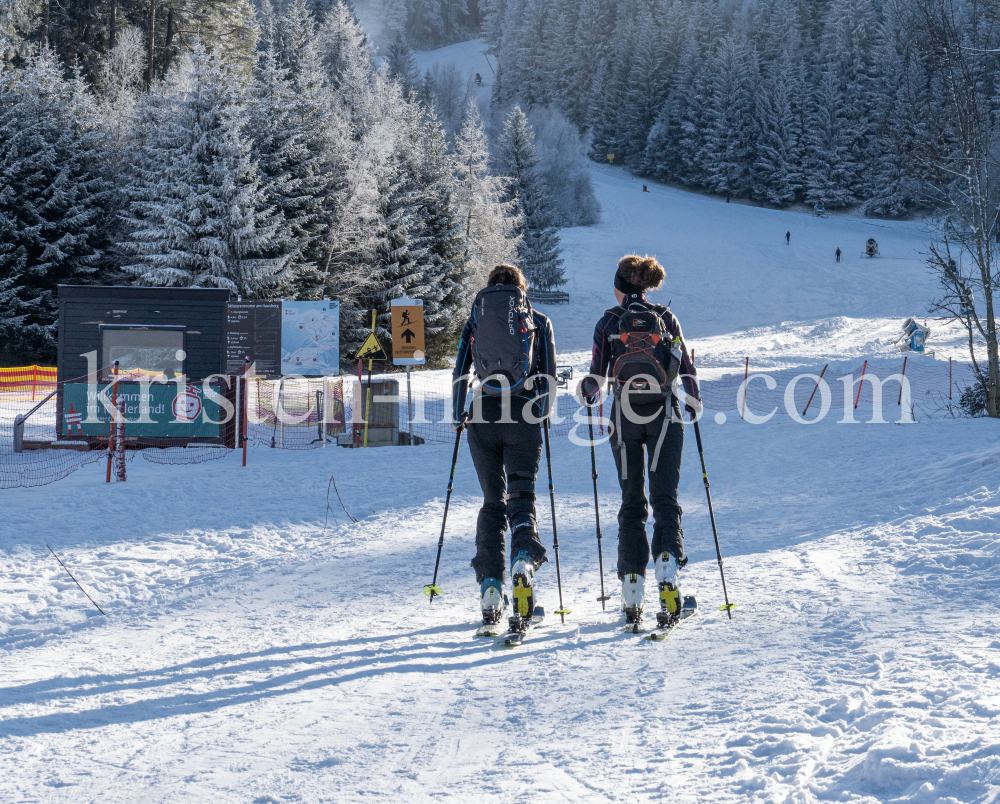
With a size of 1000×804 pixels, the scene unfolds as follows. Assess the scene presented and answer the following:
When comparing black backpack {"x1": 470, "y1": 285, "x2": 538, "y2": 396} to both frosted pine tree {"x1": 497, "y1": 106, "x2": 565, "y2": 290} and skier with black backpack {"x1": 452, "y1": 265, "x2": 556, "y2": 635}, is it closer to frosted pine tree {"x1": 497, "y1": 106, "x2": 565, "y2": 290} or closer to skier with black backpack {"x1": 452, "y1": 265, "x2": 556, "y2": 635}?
skier with black backpack {"x1": 452, "y1": 265, "x2": 556, "y2": 635}

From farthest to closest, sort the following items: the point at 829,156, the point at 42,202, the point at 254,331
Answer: the point at 829,156 → the point at 42,202 → the point at 254,331

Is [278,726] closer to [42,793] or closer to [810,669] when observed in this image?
[42,793]

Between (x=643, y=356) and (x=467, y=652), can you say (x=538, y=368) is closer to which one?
(x=643, y=356)

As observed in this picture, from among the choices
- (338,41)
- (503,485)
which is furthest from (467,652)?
(338,41)

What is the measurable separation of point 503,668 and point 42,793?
85.6 inches

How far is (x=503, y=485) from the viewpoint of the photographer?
16.5ft

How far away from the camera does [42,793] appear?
2996mm

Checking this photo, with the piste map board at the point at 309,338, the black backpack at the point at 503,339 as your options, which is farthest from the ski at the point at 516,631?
the piste map board at the point at 309,338

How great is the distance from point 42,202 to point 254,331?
17569mm

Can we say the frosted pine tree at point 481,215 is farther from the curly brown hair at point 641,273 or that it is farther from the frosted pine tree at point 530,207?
the curly brown hair at point 641,273

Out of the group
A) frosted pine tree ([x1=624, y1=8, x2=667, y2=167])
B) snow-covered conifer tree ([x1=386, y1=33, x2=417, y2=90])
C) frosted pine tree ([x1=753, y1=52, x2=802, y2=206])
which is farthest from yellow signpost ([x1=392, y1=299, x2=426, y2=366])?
frosted pine tree ([x1=624, y1=8, x2=667, y2=167])

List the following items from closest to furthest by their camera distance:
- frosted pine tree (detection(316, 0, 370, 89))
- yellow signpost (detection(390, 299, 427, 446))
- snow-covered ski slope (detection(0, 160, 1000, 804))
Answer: snow-covered ski slope (detection(0, 160, 1000, 804)) < yellow signpost (detection(390, 299, 427, 446)) < frosted pine tree (detection(316, 0, 370, 89))

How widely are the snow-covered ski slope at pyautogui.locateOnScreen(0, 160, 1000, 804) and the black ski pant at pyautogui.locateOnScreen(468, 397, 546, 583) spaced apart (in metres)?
0.54

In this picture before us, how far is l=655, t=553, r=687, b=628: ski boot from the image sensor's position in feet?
15.9
